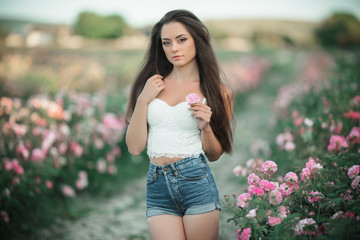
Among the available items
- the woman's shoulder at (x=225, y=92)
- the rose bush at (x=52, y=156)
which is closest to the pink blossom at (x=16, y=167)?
the rose bush at (x=52, y=156)

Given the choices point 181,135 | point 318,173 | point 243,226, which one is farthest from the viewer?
point 318,173

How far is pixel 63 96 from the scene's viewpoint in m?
4.56

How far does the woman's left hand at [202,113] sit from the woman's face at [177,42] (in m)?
0.32

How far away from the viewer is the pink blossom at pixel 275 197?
1730mm

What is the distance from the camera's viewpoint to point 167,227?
1.81 metres

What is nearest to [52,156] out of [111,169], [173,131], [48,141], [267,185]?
[48,141]

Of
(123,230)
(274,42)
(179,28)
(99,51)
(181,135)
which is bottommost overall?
(123,230)

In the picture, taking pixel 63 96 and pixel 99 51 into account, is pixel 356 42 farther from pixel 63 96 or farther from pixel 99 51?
pixel 63 96

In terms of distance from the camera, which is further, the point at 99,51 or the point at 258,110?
the point at 99,51

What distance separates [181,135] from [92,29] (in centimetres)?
830

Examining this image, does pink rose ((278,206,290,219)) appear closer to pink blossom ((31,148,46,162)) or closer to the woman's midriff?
the woman's midriff

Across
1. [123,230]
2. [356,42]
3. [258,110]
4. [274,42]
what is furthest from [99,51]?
[274,42]

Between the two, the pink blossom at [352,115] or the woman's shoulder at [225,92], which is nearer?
the woman's shoulder at [225,92]

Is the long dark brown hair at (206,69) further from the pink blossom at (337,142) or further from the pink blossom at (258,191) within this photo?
the pink blossom at (337,142)
